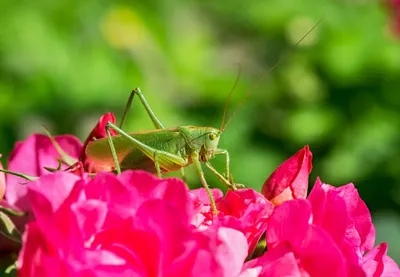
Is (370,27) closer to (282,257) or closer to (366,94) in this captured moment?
(366,94)

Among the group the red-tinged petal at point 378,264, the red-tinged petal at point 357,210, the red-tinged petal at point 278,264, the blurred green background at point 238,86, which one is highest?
the red-tinged petal at point 357,210

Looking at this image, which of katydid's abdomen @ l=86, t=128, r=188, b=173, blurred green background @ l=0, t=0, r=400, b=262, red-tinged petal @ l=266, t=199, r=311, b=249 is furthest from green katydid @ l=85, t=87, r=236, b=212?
blurred green background @ l=0, t=0, r=400, b=262

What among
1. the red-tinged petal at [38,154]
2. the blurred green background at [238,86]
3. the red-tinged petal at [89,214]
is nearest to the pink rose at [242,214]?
the red-tinged petal at [89,214]

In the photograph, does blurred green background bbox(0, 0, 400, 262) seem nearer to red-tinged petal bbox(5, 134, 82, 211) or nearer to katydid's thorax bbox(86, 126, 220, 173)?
katydid's thorax bbox(86, 126, 220, 173)

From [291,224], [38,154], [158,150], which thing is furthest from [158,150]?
[291,224]

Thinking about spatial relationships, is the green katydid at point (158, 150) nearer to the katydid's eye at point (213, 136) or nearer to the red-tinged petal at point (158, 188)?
the katydid's eye at point (213, 136)

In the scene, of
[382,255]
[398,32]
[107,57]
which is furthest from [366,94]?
[382,255]
